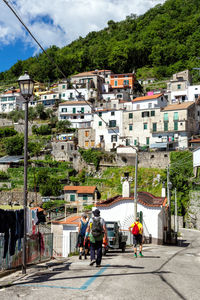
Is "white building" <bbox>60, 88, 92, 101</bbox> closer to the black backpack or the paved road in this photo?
the black backpack

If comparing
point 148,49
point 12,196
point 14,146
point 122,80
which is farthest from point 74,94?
point 148,49

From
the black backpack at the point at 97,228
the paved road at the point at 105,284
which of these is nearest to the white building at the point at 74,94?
the black backpack at the point at 97,228

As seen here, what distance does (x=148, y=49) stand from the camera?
132 m

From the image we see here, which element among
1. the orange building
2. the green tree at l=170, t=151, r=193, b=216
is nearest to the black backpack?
the green tree at l=170, t=151, r=193, b=216

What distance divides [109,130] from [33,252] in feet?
183

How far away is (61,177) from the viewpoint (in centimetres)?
5862

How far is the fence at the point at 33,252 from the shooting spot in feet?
32.0

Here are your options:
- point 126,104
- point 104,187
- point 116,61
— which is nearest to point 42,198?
point 104,187

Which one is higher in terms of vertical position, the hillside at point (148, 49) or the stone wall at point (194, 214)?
the hillside at point (148, 49)

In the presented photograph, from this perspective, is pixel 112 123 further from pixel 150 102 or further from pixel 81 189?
pixel 81 189

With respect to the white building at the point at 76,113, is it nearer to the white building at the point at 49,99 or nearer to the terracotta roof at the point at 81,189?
the white building at the point at 49,99

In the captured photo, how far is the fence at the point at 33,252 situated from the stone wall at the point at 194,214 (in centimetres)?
3473

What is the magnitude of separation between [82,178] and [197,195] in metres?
20.9

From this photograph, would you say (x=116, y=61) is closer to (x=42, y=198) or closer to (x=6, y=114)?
(x=6, y=114)
